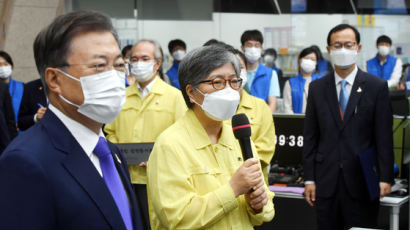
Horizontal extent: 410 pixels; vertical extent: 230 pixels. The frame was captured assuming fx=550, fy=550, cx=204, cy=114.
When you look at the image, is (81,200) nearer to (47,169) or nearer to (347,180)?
(47,169)

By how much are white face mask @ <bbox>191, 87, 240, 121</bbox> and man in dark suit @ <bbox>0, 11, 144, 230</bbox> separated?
2.54 feet

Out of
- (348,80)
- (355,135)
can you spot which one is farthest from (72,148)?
(348,80)

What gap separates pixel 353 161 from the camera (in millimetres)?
4168

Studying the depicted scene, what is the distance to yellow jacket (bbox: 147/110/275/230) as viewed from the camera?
241 centimetres

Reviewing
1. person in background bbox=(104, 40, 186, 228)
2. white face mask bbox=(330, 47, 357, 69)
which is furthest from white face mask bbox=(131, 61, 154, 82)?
white face mask bbox=(330, 47, 357, 69)

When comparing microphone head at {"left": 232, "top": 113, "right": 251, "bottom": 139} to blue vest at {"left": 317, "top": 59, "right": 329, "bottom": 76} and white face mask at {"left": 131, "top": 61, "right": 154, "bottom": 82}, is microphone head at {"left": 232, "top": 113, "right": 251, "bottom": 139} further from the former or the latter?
blue vest at {"left": 317, "top": 59, "right": 329, "bottom": 76}

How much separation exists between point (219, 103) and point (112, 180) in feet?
3.19

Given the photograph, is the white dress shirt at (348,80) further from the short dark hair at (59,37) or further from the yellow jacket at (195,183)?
the short dark hair at (59,37)

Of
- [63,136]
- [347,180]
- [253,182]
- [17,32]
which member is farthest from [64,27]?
[17,32]

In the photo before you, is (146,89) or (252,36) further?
(252,36)

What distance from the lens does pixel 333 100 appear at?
4320 millimetres

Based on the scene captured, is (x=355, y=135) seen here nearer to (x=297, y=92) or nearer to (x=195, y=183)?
(x=195, y=183)

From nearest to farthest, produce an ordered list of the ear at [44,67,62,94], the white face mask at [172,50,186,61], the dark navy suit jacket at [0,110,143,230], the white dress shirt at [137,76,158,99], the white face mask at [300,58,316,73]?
the dark navy suit jacket at [0,110,143,230] → the ear at [44,67,62,94] → the white dress shirt at [137,76,158,99] → the white face mask at [300,58,316,73] → the white face mask at [172,50,186,61]

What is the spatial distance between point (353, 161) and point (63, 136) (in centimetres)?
299
